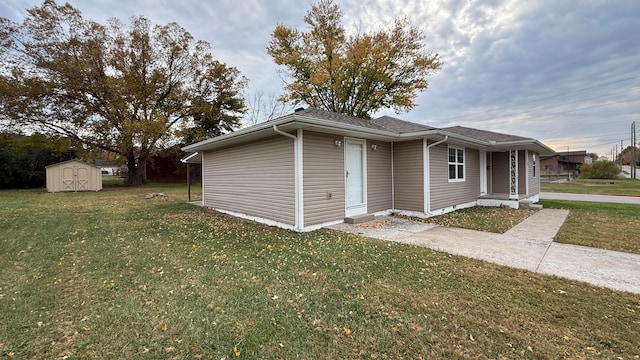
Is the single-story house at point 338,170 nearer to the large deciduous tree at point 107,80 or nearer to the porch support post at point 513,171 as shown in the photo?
the porch support post at point 513,171

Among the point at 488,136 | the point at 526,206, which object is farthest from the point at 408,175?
the point at 488,136

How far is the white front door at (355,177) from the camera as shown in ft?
23.5

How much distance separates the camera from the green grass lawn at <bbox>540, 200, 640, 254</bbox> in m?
5.02

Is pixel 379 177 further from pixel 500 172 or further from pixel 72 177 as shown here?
pixel 72 177

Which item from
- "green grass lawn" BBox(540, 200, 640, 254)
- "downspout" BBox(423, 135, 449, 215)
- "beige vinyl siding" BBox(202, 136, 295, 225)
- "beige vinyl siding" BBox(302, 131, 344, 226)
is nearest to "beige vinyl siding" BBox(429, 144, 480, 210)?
"downspout" BBox(423, 135, 449, 215)

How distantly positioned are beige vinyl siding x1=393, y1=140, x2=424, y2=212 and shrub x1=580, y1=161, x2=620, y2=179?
1198 inches

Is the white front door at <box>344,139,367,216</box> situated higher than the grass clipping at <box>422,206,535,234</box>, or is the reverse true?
the white front door at <box>344,139,367,216</box>

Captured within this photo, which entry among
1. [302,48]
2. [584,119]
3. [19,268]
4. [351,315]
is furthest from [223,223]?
[584,119]

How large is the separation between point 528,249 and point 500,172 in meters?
8.23

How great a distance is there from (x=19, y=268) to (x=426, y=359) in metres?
5.47

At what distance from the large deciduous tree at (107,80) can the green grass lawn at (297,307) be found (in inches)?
688

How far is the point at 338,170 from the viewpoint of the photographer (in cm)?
687

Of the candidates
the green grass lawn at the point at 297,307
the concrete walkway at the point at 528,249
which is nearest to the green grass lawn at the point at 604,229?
the concrete walkway at the point at 528,249

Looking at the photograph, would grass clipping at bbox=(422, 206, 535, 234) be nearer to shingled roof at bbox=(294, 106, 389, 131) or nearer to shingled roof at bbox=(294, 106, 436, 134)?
shingled roof at bbox=(294, 106, 436, 134)
